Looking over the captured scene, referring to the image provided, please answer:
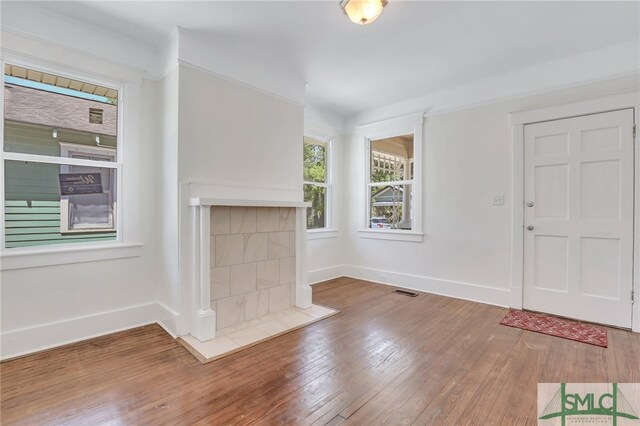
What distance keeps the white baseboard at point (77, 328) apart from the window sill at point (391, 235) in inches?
116

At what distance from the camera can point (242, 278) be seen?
2.91 m

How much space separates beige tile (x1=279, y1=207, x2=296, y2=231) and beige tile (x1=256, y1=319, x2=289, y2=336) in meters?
0.96

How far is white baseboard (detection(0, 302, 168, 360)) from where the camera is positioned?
225 centimetres

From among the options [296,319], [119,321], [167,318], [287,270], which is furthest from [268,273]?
[119,321]

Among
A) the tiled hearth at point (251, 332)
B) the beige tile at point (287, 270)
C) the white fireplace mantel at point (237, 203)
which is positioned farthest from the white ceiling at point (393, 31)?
the tiled hearth at point (251, 332)

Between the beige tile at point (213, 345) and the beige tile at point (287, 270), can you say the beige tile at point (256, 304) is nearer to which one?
the beige tile at point (287, 270)

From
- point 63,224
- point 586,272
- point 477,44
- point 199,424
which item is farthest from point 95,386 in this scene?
point 586,272

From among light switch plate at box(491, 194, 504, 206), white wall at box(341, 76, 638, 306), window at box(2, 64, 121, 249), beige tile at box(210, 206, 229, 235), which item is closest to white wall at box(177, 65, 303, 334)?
beige tile at box(210, 206, 229, 235)

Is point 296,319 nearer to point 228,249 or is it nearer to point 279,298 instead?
point 279,298

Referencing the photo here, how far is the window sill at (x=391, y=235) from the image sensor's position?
4.16m

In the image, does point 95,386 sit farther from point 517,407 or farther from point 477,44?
point 477,44

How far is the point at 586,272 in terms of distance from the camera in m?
3.00

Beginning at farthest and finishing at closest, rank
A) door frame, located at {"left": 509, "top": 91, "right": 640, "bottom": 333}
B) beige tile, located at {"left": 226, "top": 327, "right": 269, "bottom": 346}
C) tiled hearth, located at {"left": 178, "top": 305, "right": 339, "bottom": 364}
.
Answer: door frame, located at {"left": 509, "top": 91, "right": 640, "bottom": 333} → beige tile, located at {"left": 226, "top": 327, "right": 269, "bottom": 346} → tiled hearth, located at {"left": 178, "top": 305, "right": 339, "bottom": 364}

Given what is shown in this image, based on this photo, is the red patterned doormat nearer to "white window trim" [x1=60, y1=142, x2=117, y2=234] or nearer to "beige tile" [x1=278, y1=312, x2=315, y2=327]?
"beige tile" [x1=278, y1=312, x2=315, y2=327]
